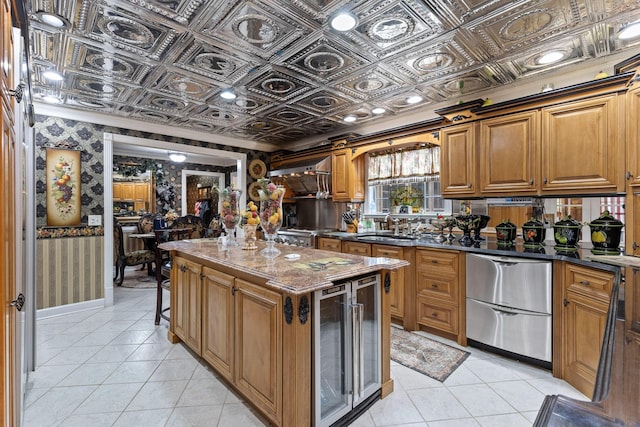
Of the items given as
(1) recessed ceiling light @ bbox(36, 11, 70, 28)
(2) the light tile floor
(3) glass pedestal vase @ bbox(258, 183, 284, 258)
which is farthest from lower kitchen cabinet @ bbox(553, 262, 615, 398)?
(1) recessed ceiling light @ bbox(36, 11, 70, 28)

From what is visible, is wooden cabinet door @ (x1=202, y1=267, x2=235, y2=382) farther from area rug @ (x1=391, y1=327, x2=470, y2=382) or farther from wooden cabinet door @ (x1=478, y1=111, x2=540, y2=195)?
wooden cabinet door @ (x1=478, y1=111, x2=540, y2=195)

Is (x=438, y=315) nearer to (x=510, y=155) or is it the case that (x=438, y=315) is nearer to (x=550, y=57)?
(x=510, y=155)

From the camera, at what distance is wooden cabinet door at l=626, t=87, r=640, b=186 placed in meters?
2.16

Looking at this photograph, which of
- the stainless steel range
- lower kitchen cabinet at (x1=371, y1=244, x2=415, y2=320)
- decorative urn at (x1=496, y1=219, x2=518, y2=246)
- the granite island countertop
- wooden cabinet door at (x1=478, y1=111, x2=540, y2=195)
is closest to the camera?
the granite island countertop

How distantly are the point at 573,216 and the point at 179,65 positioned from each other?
416cm

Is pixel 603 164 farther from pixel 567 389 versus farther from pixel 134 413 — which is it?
pixel 134 413

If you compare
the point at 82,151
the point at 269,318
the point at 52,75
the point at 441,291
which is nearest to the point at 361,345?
the point at 269,318

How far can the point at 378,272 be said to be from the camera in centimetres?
196

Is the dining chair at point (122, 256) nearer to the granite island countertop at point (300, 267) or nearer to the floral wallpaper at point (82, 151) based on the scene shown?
the floral wallpaper at point (82, 151)

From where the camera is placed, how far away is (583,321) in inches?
83.4

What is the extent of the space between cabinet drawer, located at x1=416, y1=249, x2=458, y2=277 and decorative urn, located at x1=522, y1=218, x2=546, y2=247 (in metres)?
0.72

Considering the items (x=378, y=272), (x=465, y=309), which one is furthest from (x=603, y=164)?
(x=378, y=272)

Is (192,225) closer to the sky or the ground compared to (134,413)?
closer to the sky

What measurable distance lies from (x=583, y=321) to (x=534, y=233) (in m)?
0.93
